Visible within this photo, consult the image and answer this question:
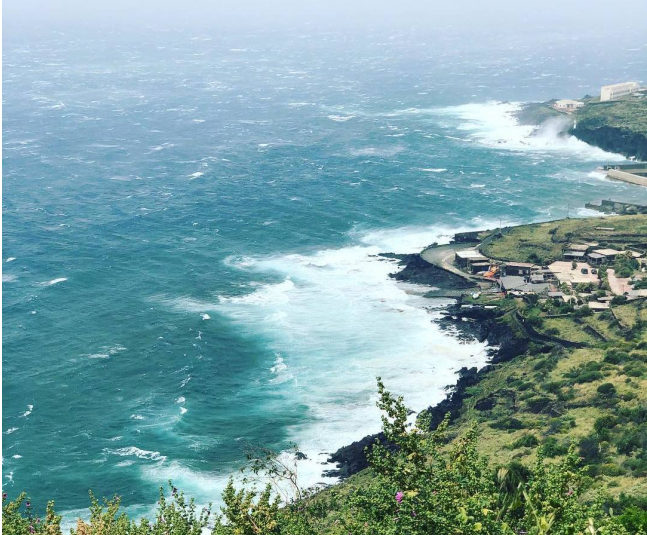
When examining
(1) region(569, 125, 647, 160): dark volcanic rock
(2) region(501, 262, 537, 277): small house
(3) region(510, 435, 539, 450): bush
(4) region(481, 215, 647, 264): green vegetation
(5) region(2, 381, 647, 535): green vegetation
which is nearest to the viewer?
(5) region(2, 381, 647, 535): green vegetation

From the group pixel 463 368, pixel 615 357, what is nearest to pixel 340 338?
pixel 463 368

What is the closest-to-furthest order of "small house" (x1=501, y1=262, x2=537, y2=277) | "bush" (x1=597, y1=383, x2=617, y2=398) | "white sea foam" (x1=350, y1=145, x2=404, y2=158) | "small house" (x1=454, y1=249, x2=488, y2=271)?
"bush" (x1=597, y1=383, x2=617, y2=398)
"small house" (x1=501, y1=262, x2=537, y2=277)
"small house" (x1=454, y1=249, x2=488, y2=271)
"white sea foam" (x1=350, y1=145, x2=404, y2=158)

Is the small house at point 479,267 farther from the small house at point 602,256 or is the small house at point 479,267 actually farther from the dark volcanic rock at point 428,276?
the small house at point 602,256

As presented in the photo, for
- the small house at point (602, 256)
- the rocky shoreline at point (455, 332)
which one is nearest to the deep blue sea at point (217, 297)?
the rocky shoreline at point (455, 332)

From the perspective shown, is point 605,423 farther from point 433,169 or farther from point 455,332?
point 433,169

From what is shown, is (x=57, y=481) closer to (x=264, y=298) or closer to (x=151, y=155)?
(x=264, y=298)

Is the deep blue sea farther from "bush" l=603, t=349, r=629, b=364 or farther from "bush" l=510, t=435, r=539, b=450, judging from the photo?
"bush" l=603, t=349, r=629, b=364

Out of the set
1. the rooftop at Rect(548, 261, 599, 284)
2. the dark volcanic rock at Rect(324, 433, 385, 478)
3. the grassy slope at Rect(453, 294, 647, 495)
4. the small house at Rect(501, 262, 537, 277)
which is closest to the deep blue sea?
the dark volcanic rock at Rect(324, 433, 385, 478)

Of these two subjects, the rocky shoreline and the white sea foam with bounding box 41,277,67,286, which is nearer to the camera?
the rocky shoreline

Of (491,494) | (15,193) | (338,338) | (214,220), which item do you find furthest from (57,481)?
(15,193)
